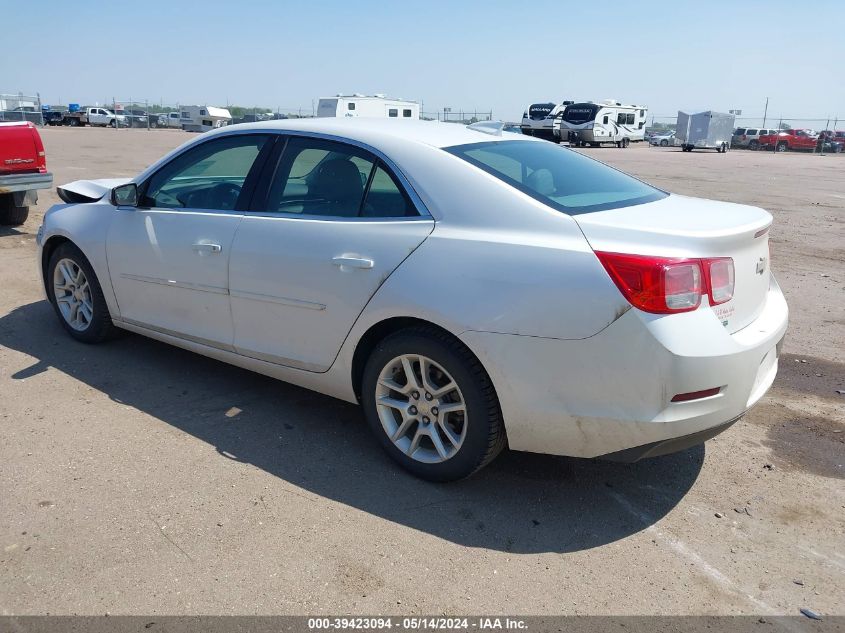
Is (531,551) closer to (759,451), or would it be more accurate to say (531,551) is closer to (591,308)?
(591,308)

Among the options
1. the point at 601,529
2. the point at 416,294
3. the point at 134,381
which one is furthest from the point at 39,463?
the point at 601,529

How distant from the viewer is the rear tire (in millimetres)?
9203

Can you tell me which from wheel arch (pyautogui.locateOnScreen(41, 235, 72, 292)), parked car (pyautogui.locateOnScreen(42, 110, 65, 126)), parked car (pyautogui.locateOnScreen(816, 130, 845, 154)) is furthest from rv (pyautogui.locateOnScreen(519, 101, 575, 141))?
wheel arch (pyautogui.locateOnScreen(41, 235, 72, 292))

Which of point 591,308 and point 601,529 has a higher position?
point 591,308

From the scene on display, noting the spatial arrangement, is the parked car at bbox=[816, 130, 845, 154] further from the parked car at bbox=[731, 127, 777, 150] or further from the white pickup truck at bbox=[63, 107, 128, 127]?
the white pickup truck at bbox=[63, 107, 128, 127]

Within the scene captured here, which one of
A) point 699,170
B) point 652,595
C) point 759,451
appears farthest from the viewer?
point 699,170

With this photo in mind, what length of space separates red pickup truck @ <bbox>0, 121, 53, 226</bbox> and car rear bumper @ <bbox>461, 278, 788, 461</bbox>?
7.78 metres

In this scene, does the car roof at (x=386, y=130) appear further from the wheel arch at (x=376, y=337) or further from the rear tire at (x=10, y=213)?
the rear tire at (x=10, y=213)

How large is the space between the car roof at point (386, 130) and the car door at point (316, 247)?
0.08 m

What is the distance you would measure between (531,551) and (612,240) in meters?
1.31

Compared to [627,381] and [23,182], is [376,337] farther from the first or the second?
[23,182]

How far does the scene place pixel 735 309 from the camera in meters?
3.00

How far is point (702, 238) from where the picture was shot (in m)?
2.85

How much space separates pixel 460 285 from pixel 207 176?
214 centimetres
